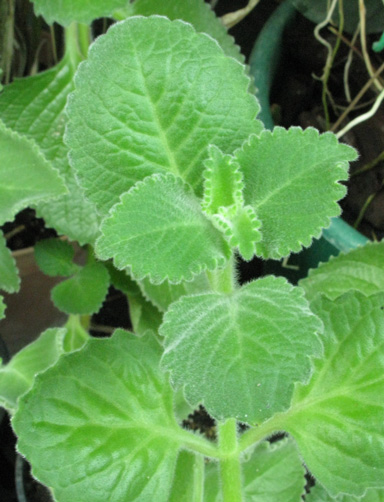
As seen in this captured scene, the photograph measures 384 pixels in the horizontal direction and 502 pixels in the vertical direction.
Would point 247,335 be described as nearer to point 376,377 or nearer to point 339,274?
point 376,377

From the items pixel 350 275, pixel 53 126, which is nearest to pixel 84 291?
pixel 53 126

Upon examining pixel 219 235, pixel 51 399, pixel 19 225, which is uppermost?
pixel 219 235

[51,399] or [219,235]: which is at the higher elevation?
[219,235]

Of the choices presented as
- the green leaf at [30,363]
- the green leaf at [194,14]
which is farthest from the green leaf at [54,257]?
the green leaf at [194,14]

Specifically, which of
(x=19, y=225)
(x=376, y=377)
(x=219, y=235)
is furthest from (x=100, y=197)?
(x=19, y=225)

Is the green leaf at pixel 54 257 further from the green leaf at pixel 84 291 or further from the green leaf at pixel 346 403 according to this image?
the green leaf at pixel 346 403

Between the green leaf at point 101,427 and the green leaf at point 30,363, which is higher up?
the green leaf at point 101,427
